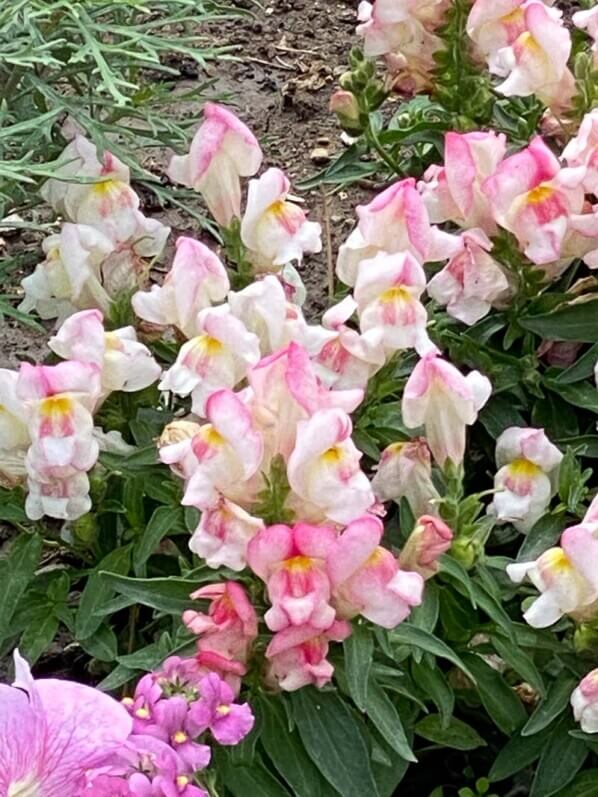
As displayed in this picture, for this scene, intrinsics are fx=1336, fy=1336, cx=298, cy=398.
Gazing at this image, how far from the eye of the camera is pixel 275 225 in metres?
1.35

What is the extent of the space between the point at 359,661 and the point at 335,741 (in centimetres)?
10

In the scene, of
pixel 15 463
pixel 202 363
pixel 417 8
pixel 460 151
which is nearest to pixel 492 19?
pixel 417 8

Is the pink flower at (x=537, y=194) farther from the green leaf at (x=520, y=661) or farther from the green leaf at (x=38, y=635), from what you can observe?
the green leaf at (x=38, y=635)

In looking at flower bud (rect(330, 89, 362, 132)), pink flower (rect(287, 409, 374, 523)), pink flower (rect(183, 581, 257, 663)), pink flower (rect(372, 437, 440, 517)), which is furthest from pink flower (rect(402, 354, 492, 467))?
flower bud (rect(330, 89, 362, 132))

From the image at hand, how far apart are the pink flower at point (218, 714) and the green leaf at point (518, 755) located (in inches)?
15.2

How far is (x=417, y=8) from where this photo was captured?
156cm

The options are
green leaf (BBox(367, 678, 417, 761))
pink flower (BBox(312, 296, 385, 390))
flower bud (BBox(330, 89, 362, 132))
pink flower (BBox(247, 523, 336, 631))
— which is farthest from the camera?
flower bud (BBox(330, 89, 362, 132))

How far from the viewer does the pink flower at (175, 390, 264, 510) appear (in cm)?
105

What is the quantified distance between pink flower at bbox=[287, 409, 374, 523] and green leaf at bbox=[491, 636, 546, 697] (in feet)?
0.82

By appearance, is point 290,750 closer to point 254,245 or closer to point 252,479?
point 252,479

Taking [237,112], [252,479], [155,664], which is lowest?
[237,112]

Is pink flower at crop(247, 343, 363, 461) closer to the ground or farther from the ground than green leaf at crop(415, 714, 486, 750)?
farther from the ground

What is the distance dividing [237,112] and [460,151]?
1249mm

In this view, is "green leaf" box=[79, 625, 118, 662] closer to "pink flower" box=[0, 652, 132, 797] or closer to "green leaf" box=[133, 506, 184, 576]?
"green leaf" box=[133, 506, 184, 576]
